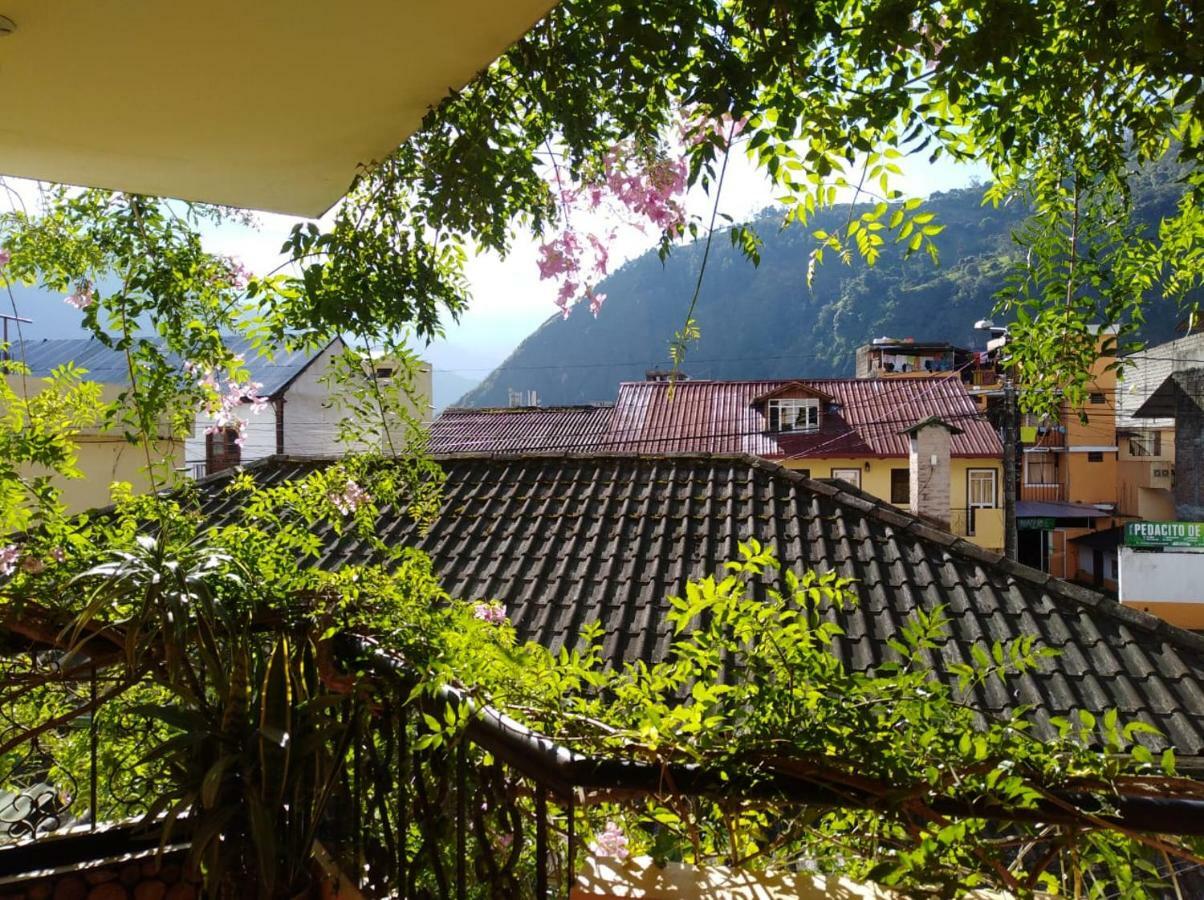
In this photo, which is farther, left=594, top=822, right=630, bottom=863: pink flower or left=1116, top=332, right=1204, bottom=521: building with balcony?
left=1116, top=332, right=1204, bottom=521: building with balcony

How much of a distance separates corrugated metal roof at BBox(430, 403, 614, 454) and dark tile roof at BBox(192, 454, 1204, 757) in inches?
384

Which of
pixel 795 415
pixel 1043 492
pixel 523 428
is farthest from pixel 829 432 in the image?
pixel 1043 492

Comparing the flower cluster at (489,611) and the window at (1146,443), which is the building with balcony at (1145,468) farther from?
the flower cluster at (489,611)

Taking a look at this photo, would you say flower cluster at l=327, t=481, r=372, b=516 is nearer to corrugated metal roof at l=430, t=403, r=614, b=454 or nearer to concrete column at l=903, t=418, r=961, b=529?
concrete column at l=903, t=418, r=961, b=529

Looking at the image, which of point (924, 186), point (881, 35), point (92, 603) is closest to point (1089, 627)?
point (924, 186)

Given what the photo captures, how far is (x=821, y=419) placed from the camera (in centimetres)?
1499

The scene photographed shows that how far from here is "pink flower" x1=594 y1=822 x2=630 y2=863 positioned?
1235 millimetres

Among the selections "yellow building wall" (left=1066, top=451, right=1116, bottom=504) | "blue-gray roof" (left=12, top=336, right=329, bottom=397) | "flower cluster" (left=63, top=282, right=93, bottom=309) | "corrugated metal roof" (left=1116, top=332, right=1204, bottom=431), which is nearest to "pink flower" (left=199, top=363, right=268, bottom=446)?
"flower cluster" (left=63, top=282, right=93, bottom=309)

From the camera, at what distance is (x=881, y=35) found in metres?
1.23

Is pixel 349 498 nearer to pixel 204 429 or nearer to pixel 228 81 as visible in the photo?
pixel 228 81

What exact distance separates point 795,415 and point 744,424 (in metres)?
0.97

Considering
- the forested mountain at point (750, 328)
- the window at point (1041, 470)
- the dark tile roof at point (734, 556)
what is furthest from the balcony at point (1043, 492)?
the dark tile roof at point (734, 556)

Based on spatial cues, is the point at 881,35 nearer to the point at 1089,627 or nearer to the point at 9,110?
the point at 9,110

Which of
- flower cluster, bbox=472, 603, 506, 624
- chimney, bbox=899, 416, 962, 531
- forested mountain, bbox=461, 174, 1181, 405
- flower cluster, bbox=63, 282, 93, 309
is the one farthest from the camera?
forested mountain, bbox=461, 174, 1181, 405
